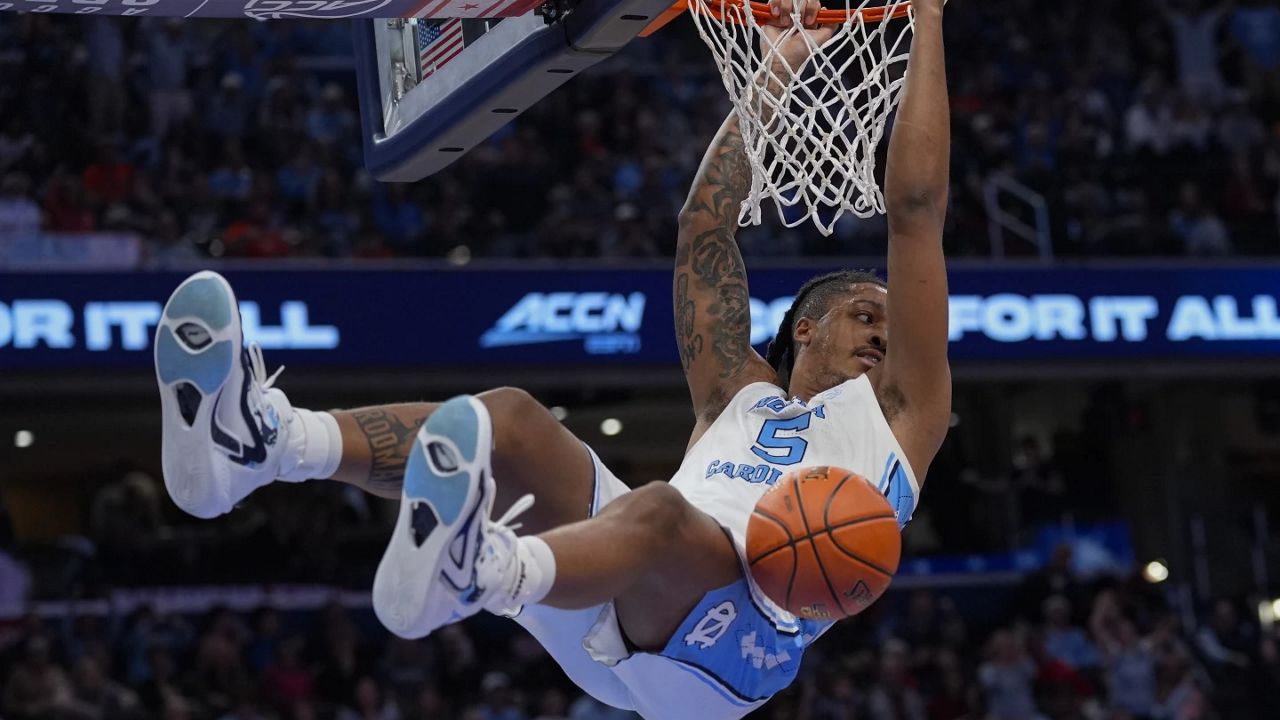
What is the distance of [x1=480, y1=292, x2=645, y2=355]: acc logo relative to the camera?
41.5 feet

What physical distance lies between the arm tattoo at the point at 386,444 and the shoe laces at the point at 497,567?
23.3 inches

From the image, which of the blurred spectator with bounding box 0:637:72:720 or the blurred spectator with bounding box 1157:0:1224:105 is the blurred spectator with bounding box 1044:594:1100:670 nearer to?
the blurred spectator with bounding box 1157:0:1224:105

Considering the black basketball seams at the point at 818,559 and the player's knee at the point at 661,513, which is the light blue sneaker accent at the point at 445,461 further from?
the black basketball seams at the point at 818,559

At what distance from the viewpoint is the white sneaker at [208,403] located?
452cm

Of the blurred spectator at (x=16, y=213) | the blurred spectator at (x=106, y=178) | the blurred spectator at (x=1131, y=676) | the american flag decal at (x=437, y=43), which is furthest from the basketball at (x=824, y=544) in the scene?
the blurred spectator at (x=106, y=178)

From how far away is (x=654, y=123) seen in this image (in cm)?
1530

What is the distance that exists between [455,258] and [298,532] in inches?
100

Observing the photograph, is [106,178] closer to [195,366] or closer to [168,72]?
[168,72]

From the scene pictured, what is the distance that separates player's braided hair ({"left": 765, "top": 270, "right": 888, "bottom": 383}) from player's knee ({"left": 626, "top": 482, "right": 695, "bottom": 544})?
141 centimetres

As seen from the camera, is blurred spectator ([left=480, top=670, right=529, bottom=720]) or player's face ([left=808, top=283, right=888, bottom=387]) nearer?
player's face ([left=808, top=283, right=888, bottom=387])

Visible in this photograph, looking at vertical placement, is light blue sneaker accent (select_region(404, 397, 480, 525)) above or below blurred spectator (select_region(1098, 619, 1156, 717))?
above

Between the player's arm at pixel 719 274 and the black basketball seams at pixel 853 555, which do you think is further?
the player's arm at pixel 719 274

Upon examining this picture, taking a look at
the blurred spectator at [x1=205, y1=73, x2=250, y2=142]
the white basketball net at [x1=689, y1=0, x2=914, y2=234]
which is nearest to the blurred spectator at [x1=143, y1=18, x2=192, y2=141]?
the blurred spectator at [x1=205, y1=73, x2=250, y2=142]

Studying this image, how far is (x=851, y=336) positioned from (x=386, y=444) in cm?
169
